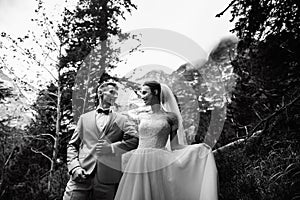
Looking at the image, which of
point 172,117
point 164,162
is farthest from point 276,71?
point 164,162

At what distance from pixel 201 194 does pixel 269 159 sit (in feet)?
9.79

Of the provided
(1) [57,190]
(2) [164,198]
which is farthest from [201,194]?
(1) [57,190]

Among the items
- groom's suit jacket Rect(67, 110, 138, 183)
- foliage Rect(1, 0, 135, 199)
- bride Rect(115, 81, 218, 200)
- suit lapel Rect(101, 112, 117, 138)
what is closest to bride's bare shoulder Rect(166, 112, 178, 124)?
bride Rect(115, 81, 218, 200)

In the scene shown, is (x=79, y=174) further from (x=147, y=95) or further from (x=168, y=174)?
(x=147, y=95)

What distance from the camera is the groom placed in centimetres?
303

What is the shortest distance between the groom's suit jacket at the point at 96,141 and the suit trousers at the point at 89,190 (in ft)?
0.15

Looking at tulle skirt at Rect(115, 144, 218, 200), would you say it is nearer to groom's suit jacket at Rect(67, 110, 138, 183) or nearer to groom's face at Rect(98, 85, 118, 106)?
groom's suit jacket at Rect(67, 110, 138, 183)

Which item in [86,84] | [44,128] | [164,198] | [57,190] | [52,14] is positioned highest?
[52,14]

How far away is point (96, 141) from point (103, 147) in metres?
0.13

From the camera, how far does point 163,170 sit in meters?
3.05

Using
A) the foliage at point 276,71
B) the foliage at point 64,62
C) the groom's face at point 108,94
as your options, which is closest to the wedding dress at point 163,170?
the groom's face at point 108,94

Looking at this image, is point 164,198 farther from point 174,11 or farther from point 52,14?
point 52,14

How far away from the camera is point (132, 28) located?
39.5ft

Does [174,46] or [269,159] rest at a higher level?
[174,46]
